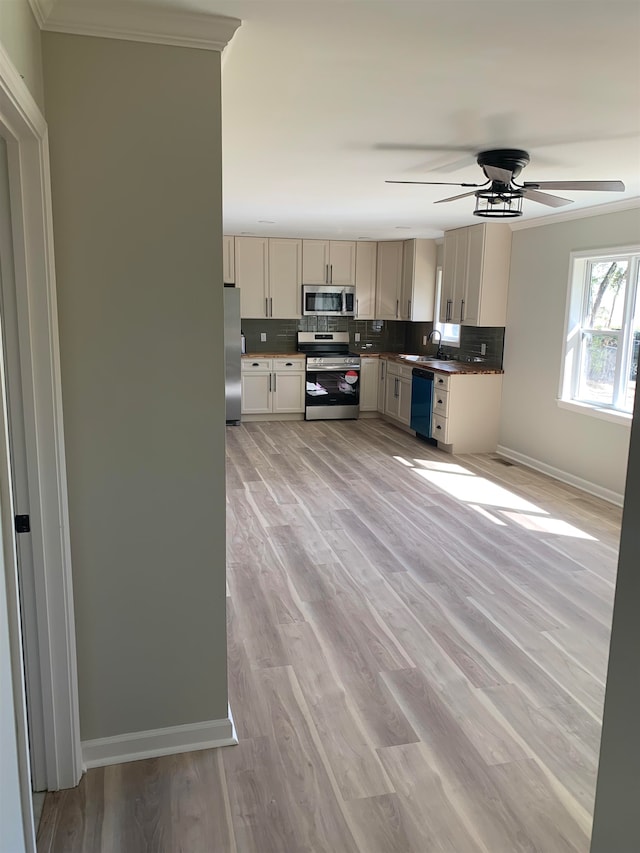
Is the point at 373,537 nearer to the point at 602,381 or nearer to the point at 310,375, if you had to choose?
the point at 602,381

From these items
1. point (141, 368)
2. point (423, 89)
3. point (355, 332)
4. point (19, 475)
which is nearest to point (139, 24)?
point (141, 368)

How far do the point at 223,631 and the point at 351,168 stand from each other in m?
2.88

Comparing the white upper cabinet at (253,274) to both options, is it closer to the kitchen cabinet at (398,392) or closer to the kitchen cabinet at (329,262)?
the kitchen cabinet at (329,262)

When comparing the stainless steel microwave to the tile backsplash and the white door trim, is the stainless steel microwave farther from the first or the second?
the white door trim

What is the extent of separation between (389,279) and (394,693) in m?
6.66

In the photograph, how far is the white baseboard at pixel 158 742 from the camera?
87.9 inches

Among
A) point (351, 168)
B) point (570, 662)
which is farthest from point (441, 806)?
point (351, 168)

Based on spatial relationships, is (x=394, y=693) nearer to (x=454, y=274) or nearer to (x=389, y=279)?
(x=454, y=274)

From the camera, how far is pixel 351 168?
3.92 meters

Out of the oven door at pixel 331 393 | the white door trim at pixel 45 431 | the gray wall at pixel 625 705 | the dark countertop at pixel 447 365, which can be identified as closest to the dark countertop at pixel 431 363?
the dark countertop at pixel 447 365

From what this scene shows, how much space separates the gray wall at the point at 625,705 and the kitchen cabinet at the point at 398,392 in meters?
6.47

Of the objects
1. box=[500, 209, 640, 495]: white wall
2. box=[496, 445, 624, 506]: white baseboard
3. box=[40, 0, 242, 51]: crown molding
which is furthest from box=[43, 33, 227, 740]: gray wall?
box=[500, 209, 640, 495]: white wall

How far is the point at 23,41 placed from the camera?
1.58 meters

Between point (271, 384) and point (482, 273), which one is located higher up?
point (482, 273)
